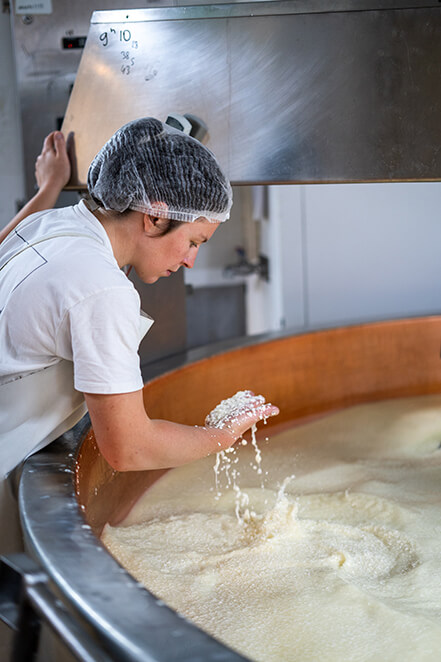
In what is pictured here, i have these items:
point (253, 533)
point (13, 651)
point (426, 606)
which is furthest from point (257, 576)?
point (13, 651)

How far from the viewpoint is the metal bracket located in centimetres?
63

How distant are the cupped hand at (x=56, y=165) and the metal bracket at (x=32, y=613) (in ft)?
3.29

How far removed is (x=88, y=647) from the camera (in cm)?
62

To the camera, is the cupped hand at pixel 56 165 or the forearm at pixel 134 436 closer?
the forearm at pixel 134 436

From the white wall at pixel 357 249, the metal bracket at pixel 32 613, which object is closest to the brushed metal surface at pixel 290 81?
the metal bracket at pixel 32 613

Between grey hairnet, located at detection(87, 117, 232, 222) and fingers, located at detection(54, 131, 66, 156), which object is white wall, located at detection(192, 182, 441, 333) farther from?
grey hairnet, located at detection(87, 117, 232, 222)

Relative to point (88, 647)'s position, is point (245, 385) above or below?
below

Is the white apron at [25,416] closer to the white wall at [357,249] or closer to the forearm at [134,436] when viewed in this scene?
the forearm at [134,436]

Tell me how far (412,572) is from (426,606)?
105 mm

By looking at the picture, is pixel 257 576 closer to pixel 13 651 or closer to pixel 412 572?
pixel 412 572

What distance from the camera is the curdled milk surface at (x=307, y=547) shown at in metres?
0.97

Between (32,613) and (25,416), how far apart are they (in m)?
0.43

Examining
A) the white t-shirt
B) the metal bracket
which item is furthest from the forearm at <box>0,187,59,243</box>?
the metal bracket

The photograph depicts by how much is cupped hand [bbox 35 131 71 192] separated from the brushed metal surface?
162 millimetres
